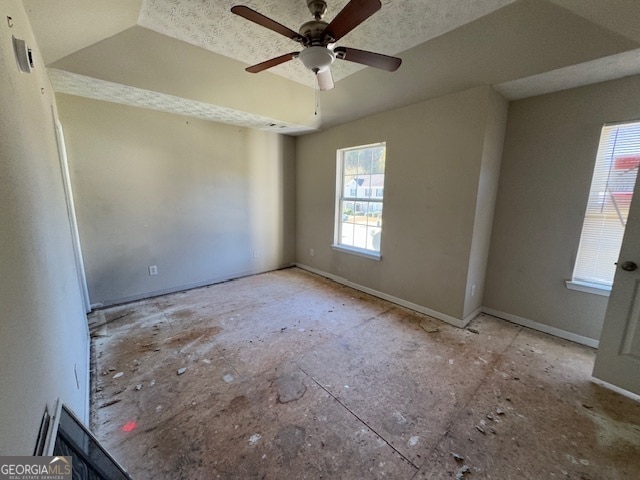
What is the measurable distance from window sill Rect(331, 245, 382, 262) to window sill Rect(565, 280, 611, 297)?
1890mm

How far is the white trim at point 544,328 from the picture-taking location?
243 centimetres

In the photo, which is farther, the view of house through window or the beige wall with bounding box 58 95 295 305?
the beige wall with bounding box 58 95 295 305

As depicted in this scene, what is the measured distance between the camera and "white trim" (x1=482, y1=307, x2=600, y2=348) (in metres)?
2.43

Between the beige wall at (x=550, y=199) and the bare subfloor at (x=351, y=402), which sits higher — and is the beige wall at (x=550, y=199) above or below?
above

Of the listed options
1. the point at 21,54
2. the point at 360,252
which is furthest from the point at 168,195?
the point at 360,252

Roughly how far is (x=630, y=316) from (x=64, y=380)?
3418 mm

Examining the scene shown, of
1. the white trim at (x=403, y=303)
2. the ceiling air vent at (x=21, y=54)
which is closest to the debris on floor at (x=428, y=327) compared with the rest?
the white trim at (x=403, y=303)

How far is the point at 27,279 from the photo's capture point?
35.5 inches

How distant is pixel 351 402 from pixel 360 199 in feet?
8.61

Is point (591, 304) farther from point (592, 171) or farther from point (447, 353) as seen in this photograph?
point (447, 353)

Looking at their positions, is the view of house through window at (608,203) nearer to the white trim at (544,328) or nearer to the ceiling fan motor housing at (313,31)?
the white trim at (544,328)

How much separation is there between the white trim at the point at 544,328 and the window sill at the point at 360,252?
4.59 ft

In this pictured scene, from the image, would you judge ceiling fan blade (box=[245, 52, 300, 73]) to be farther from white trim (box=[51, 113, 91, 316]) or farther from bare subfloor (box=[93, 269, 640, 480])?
bare subfloor (box=[93, 269, 640, 480])

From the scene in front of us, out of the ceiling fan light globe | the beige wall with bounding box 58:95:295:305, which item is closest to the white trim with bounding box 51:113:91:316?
the beige wall with bounding box 58:95:295:305
